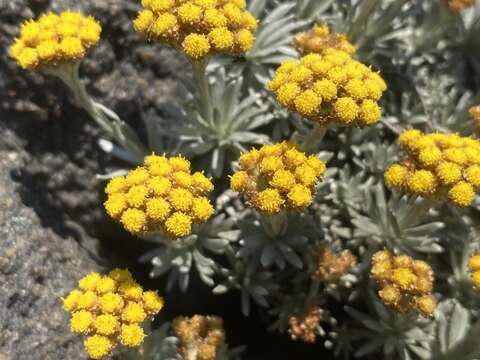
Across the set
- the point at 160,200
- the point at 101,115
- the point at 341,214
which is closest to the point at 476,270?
the point at 341,214

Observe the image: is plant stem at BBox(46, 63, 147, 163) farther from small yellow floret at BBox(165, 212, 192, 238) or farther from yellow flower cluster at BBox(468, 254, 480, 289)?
yellow flower cluster at BBox(468, 254, 480, 289)

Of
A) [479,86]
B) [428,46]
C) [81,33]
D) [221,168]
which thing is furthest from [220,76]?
[479,86]

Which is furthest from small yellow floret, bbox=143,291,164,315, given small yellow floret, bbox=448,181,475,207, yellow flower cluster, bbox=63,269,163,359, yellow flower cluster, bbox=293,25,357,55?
yellow flower cluster, bbox=293,25,357,55

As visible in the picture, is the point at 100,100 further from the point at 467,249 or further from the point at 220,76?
the point at 467,249

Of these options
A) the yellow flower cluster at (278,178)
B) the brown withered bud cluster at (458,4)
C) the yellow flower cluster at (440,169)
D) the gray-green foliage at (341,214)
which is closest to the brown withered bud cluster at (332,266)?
the gray-green foliage at (341,214)

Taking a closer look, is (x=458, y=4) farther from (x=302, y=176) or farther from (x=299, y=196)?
(x=299, y=196)

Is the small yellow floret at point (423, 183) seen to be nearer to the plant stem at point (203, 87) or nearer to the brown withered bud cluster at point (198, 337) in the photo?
the plant stem at point (203, 87)
